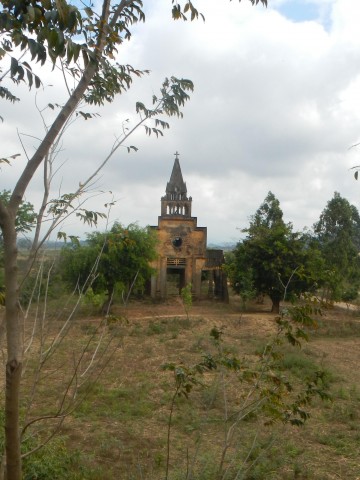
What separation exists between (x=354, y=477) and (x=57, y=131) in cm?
657

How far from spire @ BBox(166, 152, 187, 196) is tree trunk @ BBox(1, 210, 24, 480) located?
25169 millimetres

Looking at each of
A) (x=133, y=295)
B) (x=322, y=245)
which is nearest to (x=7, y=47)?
(x=133, y=295)

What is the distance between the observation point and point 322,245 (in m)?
26.0

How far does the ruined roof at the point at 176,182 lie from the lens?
91.8ft

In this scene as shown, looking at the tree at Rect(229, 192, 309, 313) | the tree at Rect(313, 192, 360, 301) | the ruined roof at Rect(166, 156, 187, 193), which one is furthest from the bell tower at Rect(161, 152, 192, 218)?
the tree at Rect(313, 192, 360, 301)

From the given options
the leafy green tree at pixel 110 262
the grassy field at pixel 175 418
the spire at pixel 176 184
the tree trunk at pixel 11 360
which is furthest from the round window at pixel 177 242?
the tree trunk at pixel 11 360

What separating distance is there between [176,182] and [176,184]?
23 centimetres

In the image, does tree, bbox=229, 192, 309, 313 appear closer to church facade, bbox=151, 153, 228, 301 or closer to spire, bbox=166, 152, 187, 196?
church facade, bbox=151, 153, 228, 301

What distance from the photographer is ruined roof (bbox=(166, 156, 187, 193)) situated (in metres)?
28.0

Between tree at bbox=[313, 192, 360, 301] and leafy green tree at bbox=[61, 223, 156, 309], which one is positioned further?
tree at bbox=[313, 192, 360, 301]

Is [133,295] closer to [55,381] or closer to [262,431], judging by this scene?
[55,381]

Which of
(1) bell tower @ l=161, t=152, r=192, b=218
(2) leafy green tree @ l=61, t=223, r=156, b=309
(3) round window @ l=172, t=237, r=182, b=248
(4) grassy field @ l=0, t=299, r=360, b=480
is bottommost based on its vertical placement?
(4) grassy field @ l=0, t=299, r=360, b=480

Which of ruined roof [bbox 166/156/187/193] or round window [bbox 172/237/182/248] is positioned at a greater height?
ruined roof [bbox 166/156/187/193]

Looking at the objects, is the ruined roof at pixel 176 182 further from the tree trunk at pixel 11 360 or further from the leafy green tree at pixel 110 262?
the tree trunk at pixel 11 360
